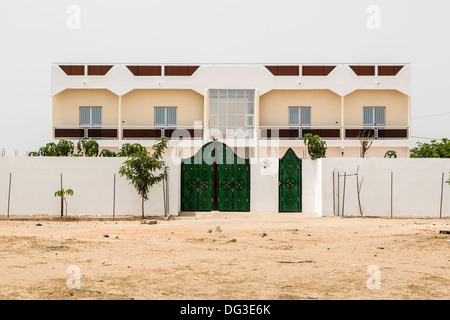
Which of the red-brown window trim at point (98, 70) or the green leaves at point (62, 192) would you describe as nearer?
the green leaves at point (62, 192)

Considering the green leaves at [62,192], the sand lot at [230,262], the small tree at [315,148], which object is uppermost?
the small tree at [315,148]

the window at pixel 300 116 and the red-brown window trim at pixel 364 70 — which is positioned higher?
the red-brown window trim at pixel 364 70

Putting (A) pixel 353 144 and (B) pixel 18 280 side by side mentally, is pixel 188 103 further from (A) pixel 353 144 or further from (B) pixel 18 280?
(B) pixel 18 280

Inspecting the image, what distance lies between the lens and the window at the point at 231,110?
97.3ft

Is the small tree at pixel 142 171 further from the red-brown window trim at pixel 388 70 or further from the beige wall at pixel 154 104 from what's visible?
the red-brown window trim at pixel 388 70

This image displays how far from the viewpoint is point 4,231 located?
44.4ft

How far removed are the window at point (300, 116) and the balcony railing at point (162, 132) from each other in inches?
207

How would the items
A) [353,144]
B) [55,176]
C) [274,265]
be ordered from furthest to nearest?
[353,144] < [55,176] < [274,265]

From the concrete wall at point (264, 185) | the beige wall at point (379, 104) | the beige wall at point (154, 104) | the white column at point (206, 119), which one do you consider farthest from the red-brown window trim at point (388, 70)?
the concrete wall at point (264, 185)

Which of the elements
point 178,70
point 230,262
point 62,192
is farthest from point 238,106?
Answer: point 230,262

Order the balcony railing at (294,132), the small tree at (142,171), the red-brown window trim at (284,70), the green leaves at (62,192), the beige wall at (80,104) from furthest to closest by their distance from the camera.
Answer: the beige wall at (80,104)
the red-brown window trim at (284,70)
the balcony railing at (294,132)
the small tree at (142,171)
the green leaves at (62,192)

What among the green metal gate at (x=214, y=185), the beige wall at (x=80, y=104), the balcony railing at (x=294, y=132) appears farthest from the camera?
the beige wall at (x=80, y=104)
